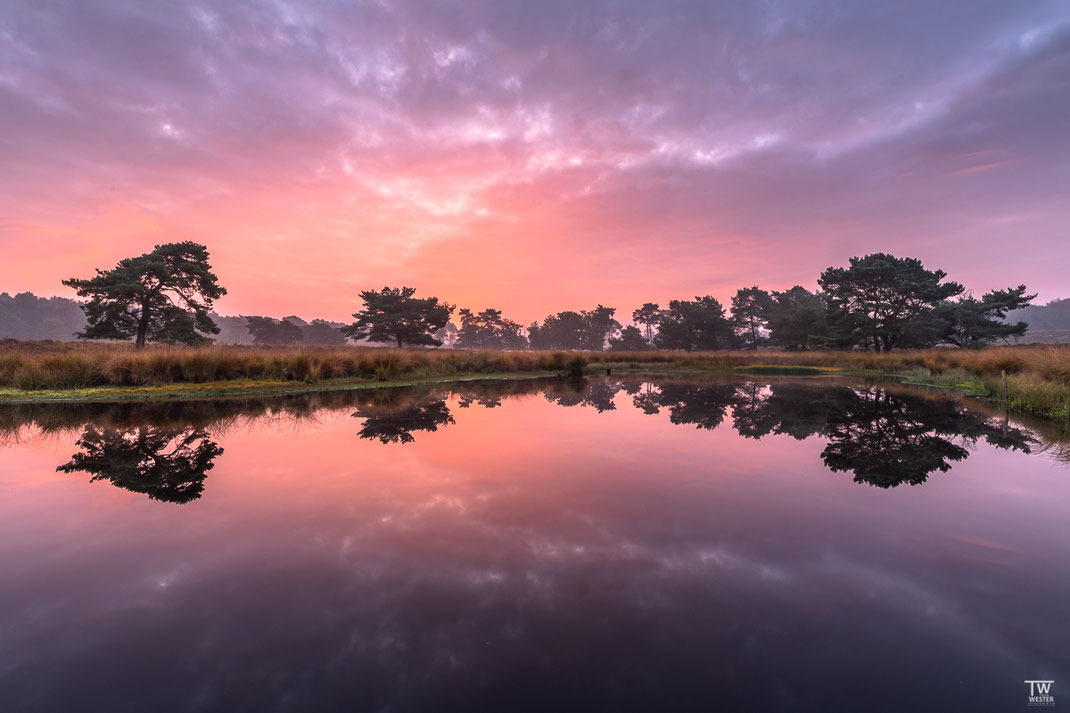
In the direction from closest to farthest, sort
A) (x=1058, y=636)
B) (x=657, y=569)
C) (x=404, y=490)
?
1. (x=1058, y=636)
2. (x=657, y=569)
3. (x=404, y=490)

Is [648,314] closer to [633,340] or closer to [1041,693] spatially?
[633,340]

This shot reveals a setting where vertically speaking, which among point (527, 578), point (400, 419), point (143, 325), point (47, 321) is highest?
point (47, 321)

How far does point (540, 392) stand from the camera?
16.7 meters

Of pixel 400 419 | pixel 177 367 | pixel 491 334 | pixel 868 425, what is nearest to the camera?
pixel 868 425

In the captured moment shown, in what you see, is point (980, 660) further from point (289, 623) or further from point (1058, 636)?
point (289, 623)

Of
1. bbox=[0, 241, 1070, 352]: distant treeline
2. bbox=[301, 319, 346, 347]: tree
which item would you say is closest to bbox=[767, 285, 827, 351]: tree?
bbox=[0, 241, 1070, 352]: distant treeline

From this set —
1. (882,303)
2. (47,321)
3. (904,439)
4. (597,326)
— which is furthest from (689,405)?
(47,321)

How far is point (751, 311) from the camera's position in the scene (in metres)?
79.0

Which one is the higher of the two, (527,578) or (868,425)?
(527,578)

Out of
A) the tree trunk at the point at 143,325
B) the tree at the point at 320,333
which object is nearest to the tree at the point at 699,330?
the tree trunk at the point at 143,325

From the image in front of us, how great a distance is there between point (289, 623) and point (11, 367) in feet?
66.4

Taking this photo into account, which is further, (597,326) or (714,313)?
(597,326)

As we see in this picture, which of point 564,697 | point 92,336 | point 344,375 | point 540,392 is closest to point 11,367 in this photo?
point 344,375

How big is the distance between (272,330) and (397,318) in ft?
206
